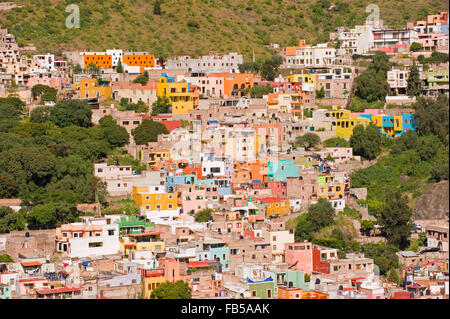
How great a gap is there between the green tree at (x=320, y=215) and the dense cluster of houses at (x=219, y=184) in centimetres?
45

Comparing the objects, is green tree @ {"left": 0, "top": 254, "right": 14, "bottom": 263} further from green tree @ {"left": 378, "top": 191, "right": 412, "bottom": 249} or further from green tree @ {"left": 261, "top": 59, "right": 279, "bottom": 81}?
green tree @ {"left": 261, "top": 59, "right": 279, "bottom": 81}

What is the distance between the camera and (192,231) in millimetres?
13297

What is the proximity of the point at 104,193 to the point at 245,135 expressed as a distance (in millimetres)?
2659

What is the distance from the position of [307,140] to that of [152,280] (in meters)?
5.54

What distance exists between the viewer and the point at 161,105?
17.7 meters

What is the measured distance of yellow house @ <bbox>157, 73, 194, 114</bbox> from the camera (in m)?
17.6

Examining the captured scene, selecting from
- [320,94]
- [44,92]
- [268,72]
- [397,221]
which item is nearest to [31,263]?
[397,221]

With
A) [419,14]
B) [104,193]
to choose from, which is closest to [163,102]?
[104,193]

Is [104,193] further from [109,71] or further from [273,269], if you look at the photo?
[109,71]

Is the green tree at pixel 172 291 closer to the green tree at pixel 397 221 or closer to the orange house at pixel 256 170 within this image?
the green tree at pixel 397 221

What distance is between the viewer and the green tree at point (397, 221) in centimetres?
1380

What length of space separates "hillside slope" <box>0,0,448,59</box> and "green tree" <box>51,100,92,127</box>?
17.6ft

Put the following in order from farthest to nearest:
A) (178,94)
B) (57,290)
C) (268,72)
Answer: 1. (268,72)
2. (178,94)
3. (57,290)

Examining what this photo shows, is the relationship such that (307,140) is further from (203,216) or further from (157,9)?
(157,9)
